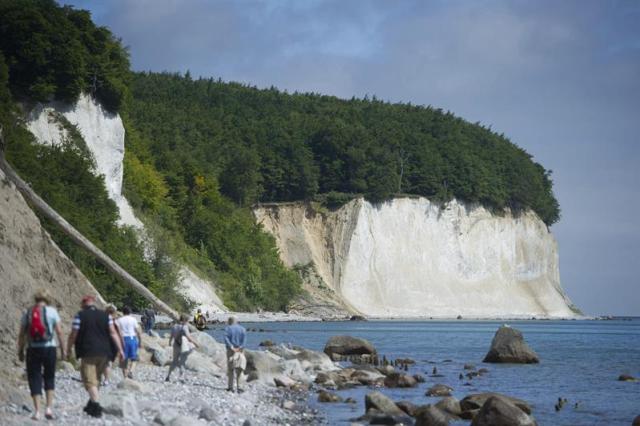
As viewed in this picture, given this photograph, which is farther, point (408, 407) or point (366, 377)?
point (366, 377)

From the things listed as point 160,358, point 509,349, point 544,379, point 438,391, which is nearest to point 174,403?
point 160,358

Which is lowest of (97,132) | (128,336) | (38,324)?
(128,336)

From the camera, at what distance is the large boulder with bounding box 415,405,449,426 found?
766 inches

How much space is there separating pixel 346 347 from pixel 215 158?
6745 centimetres

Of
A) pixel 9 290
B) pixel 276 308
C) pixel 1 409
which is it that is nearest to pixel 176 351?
pixel 9 290

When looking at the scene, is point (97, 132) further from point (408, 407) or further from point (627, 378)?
point (408, 407)

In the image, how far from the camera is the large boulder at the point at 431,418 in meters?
19.5

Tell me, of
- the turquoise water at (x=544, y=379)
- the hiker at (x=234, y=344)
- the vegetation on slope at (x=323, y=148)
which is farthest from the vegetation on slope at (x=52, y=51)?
the hiker at (x=234, y=344)

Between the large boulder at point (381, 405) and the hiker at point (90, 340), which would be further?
the large boulder at point (381, 405)

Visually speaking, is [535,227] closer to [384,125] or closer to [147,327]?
[384,125]

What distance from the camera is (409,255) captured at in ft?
351

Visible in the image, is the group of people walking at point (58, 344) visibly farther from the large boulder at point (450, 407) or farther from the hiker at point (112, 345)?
the large boulder at point (450, 407)

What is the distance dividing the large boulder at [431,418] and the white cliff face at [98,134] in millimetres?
42602

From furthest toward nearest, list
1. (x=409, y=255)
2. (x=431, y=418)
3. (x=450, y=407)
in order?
(x=409, y=255) < (x=450, y=407) < (x=431, y=418)
